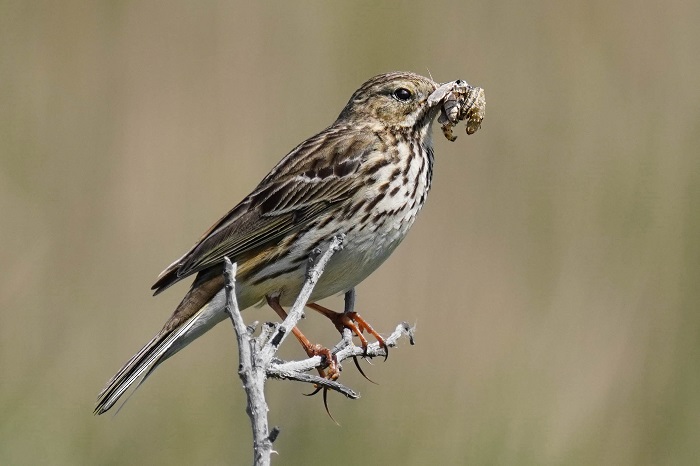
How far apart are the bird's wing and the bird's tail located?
0.20m

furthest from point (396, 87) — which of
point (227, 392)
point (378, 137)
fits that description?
point (227, 392)

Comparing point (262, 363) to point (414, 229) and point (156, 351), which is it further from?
point (414, 229)

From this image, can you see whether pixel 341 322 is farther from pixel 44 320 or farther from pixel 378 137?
pixel 44 320

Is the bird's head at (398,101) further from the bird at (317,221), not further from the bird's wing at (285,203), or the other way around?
Result: the bird's wing at (285,203)

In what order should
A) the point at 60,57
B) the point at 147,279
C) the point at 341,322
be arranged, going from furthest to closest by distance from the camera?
the point at 60,57 → the point at 147,279 → the point at 341,322

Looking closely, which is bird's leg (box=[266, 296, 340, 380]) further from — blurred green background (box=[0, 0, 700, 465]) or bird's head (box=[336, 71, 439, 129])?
bird's head (box=[336, 71, 439, 129])

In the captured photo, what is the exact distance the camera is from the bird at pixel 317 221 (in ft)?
18.0

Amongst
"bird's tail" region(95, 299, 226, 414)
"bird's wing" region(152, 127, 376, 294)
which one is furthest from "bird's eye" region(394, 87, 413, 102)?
"bird's tail" region(95, 299, 226, 414)

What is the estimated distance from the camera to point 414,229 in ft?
27.4

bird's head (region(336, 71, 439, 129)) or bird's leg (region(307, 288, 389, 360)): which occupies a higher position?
bird's head (region(336, 71, 439, 129))

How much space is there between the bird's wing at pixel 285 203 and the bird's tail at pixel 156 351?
7.9 inches

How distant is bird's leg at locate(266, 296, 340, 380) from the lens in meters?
5.02

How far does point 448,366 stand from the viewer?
7.59 m

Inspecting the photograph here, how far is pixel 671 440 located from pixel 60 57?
16.1 feet
